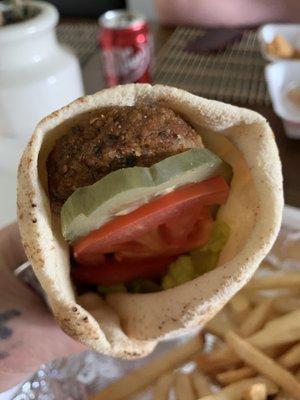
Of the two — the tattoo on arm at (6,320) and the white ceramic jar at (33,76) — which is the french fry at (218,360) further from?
the white ceramic jar at (33,76)

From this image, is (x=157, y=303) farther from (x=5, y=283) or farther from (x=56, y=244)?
(x=5, y=283)

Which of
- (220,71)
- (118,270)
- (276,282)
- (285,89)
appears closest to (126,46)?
(220,71)

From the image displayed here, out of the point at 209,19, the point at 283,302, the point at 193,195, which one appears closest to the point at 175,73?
the point at 209,19

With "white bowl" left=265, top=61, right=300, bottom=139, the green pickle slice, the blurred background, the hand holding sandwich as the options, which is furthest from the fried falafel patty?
"white bowl" left=265, top=61, right=300, bottom=139

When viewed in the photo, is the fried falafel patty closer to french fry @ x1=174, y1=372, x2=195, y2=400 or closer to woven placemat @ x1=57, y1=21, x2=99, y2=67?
french fry @ x1=174, y1=372, x2=195, y2=400

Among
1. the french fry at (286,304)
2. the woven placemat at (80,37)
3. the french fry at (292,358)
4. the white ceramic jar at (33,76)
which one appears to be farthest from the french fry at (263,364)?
the woven placemat at (80,37)
